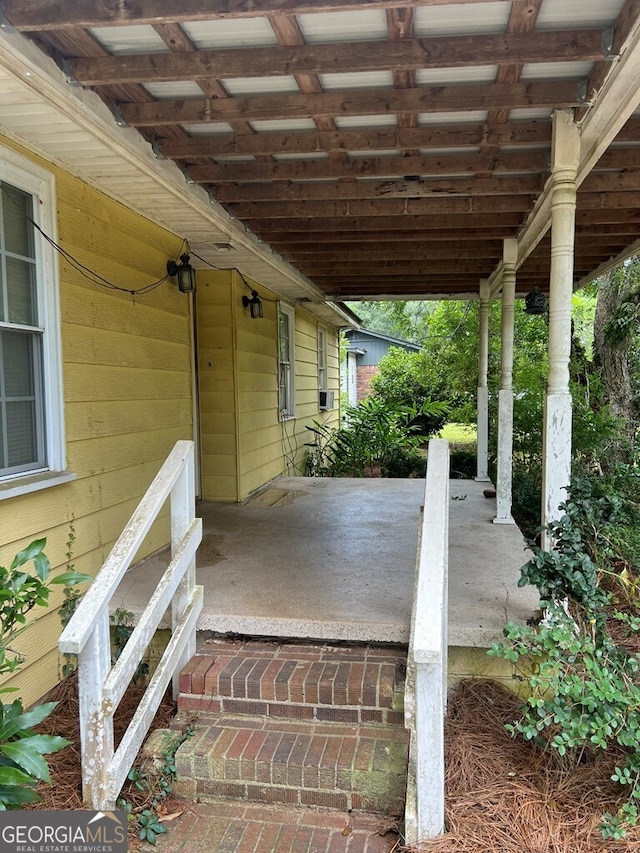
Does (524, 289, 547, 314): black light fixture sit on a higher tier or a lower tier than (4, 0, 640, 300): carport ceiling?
lower

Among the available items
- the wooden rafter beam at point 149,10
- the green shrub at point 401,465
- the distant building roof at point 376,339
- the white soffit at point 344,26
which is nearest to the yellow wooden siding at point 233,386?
the green shrub at point 401,465

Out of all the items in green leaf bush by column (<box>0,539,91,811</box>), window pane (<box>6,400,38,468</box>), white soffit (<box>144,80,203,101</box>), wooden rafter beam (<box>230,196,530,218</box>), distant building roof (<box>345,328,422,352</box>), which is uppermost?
distant building roof (<box>345,328,422,352</box>)

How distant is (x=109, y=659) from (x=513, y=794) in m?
1.61

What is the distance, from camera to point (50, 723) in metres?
2.64

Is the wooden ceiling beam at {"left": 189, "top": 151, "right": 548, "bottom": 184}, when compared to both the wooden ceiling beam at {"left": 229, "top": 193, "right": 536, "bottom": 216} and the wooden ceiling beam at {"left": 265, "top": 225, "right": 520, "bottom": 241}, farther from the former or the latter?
the wooden ceiling beam at {"left": 265, "top": 225, "right": 520, "bottom": 241}

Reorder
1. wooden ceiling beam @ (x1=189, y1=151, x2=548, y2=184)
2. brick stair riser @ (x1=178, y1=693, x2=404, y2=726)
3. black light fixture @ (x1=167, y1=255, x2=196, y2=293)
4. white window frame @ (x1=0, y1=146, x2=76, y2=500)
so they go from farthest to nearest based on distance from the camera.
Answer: black light fixture @ (x1=167, y1=255, x2=196, y2=293), wooden ceiling beam @ (x1=189, y1=151, x2=548, y2=184), white window frame @ (x1=0, y1=146, x2=76, y2=500), brick stair riser @ (x1=178, y1=693, x2=404, y2=726)

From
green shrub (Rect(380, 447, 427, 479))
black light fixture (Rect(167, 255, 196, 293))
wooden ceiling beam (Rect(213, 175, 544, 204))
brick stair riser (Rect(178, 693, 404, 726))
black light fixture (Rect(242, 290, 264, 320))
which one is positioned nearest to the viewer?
brick stair riser (Rect(178, 693, 404, 726))

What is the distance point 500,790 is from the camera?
7.13 ft

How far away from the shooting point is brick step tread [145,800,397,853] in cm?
206

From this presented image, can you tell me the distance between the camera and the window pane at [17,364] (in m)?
2.79

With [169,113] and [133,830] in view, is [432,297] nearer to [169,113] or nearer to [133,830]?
[169,113]

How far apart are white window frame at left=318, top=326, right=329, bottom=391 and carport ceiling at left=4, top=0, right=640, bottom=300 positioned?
22.0 feet

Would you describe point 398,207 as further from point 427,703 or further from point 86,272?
point 427,703

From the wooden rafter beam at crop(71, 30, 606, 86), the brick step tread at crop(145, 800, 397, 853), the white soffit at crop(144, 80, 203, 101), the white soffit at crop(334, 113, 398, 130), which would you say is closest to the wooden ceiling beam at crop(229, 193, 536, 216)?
the white soffit at crop(334, 113, 398, 130)
